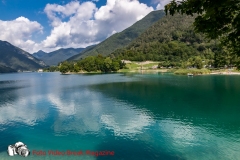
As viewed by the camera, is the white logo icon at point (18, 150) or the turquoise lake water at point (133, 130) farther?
the white logo icon at point (18, 150)

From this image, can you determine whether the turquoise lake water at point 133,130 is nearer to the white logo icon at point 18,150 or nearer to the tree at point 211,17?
the white logo icon at point 18,150

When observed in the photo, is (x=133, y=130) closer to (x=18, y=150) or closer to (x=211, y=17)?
(x=18, y=150)

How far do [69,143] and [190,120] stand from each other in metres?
21.2

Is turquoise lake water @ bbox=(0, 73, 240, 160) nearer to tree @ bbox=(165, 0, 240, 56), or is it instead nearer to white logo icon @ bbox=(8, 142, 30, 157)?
white logo icon @ bbox=(8, 142, 30, 157)

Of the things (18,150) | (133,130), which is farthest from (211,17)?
(18,150)

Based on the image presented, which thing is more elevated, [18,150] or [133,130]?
[18,150]

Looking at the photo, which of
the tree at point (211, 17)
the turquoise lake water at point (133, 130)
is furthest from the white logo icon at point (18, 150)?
the tree at point (211, 17)

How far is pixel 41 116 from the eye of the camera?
4191 centimetres

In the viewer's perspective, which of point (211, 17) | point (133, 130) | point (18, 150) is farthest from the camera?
point (133, 130)

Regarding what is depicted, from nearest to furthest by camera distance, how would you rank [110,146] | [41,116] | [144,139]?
[110,146] < [144,139] < [41,116]

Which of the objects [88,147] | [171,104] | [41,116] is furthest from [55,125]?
[171,104]

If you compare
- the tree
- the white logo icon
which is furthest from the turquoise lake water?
the tree

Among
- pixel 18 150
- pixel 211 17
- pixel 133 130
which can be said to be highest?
pixel 211 17

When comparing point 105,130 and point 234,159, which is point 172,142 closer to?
point 234,159
